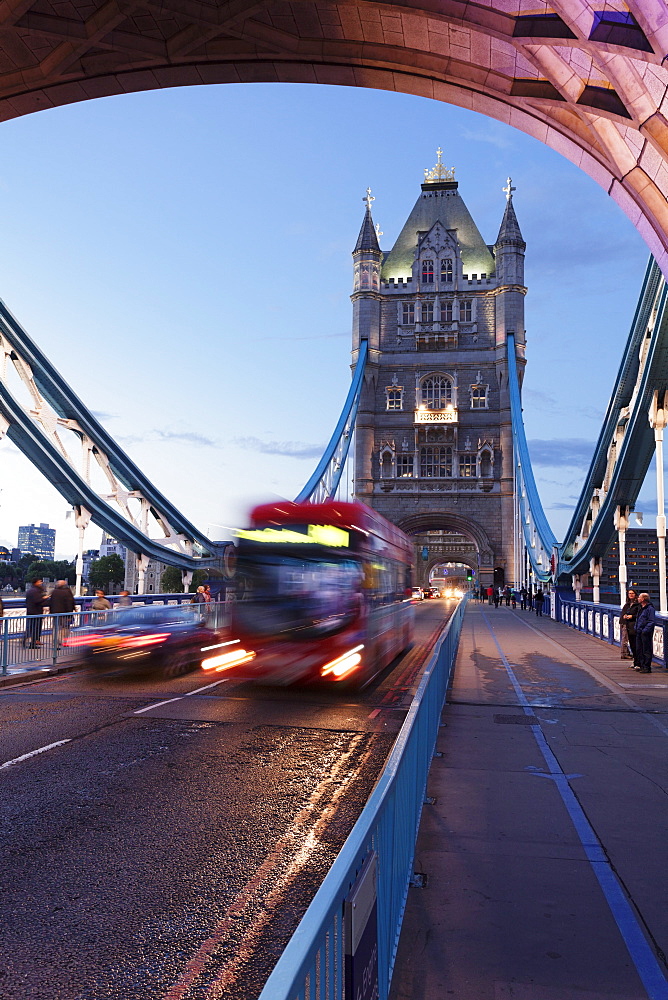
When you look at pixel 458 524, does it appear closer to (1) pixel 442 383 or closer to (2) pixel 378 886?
(1) pixel 442 383

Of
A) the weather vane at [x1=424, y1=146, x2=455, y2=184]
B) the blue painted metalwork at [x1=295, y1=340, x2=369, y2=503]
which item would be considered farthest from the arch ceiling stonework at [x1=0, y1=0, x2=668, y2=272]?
the weather vane at [x1=424, y1=146, x2=455, y2=184]

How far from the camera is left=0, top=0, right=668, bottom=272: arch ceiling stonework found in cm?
957

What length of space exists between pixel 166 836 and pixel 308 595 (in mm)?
6826

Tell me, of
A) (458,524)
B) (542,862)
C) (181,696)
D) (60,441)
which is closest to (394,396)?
(458,524)

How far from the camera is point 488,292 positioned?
69875mm

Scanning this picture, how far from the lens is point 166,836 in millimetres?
5348

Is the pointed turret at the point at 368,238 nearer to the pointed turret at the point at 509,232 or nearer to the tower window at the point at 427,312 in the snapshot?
the tower window at the point at 427,312

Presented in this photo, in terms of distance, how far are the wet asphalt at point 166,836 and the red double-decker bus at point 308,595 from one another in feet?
4.60

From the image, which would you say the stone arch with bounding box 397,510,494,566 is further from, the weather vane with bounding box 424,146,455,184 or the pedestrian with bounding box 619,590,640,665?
the pedestrian with bounding box 619,590,640,665

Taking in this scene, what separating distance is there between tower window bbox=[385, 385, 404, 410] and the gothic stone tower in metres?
0.09

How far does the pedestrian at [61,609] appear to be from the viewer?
1543cm

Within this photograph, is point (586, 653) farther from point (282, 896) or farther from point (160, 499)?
point (160, 499)

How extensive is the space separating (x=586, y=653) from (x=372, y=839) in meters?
17.8

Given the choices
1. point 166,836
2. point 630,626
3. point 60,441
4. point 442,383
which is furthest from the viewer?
point 442,383
